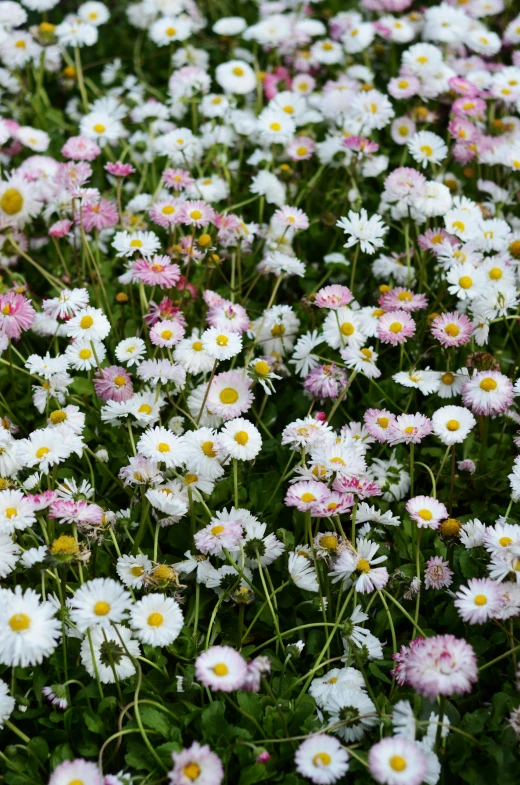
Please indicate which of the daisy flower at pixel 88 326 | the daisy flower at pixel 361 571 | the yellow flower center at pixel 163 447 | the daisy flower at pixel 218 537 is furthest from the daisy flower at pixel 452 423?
the daisy flower at pixel 88 326

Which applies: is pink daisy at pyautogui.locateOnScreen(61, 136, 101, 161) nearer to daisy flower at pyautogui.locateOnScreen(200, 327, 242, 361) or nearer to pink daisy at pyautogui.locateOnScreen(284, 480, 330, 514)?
daisy flower at pyautogui.locateOnScreen(200, 327, 242, 361)

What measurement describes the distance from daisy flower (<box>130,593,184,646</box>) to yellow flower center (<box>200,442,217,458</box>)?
460 millimetres

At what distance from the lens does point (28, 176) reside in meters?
3.08

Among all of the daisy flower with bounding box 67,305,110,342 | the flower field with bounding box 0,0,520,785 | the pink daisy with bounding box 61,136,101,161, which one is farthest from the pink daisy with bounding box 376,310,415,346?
the pink daisy with bounding box 61,136,101,161

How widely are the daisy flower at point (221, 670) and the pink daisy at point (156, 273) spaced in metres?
1.15

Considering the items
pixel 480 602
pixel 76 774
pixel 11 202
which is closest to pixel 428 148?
pixel 11 202

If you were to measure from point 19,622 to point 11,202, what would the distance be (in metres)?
1.74

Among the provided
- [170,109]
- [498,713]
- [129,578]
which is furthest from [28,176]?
[498,713]

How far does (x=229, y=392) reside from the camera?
239cm

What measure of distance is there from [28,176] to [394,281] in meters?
1.34

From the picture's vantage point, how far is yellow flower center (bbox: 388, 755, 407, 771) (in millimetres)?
1588

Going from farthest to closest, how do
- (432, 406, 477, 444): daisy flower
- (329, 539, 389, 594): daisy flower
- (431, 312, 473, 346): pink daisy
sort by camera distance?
(431, 312, 473, 346): pink daisy → (432, 406, 477, 444): daisy flower → (329, 539, 389, 594): daisy flower

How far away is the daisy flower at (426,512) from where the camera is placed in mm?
2039

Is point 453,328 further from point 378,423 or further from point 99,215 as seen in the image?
point 99,215
